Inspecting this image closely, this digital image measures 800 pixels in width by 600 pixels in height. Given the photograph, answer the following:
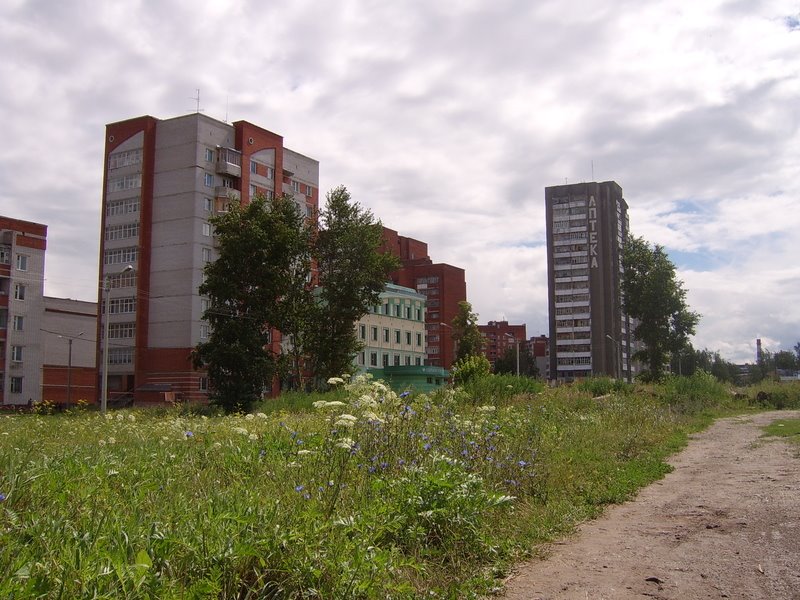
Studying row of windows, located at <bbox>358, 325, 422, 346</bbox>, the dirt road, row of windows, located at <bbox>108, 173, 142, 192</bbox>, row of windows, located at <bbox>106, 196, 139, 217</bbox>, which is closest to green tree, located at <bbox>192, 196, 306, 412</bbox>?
row of windows, located at <bbox>106, 196, 139, 217</bbox>

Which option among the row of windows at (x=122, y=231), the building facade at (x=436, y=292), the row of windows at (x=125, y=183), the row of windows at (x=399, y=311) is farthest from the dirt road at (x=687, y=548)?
the building facade at (x=436, y=292)

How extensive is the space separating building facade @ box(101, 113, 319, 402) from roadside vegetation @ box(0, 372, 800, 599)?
157 feet

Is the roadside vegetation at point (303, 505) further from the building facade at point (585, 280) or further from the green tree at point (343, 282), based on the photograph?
the building facade at point (585, 280)

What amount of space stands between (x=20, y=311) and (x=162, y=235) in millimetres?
13814

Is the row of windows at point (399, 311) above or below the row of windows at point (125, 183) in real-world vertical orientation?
below

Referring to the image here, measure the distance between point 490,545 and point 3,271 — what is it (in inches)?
2470

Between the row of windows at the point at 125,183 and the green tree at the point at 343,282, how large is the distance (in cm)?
2510

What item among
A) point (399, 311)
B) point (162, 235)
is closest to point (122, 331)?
point (162, 235)

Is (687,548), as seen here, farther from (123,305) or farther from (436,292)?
(436,292)

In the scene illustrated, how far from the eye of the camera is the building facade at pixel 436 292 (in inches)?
4382

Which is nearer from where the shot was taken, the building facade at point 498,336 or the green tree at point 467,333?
the green tree at point 467,333

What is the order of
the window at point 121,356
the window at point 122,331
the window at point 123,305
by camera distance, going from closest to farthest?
the window at point 121,356
the window at point 122,331
the window at point 123,305

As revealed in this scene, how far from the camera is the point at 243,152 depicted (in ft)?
202

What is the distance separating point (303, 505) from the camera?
4.87 m
